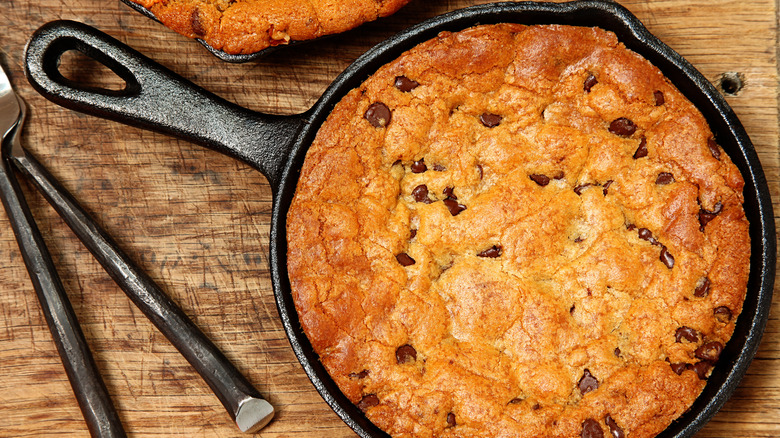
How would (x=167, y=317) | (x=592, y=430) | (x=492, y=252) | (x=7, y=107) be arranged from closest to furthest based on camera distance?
(x=592, y=430) < (x=492, y=252) < (x=167, y=317) < (x=7, y=107)

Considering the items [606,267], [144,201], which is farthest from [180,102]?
[606,267]

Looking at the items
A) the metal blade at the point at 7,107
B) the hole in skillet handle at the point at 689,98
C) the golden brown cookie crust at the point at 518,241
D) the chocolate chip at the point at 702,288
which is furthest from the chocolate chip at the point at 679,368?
the metal blade at the point at 7,107

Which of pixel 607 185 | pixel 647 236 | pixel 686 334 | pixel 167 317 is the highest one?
pixel 607 185

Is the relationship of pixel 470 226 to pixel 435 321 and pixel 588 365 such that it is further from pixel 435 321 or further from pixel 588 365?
pixel 588 365

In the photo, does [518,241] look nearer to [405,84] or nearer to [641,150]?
[641,150]

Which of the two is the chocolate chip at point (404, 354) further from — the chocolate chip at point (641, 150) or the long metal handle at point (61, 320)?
the long metal handle at point (61, 320)

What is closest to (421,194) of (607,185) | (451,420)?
(607,185)
